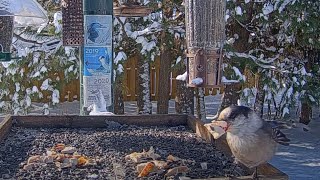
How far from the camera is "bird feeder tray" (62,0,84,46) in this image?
18.7 feet

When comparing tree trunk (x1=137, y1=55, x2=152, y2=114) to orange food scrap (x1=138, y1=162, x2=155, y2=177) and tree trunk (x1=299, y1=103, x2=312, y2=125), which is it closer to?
tree trunk (x1=299, y1=103, x2=312, y2=125)

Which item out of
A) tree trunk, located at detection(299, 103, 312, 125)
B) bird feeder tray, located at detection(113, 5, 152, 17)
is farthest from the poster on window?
tree trunk, located at detection(299, 103, 312, 125)

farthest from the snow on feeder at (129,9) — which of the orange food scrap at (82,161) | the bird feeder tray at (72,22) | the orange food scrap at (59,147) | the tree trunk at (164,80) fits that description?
the tree trunk at (164,80)

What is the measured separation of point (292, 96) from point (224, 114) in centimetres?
701

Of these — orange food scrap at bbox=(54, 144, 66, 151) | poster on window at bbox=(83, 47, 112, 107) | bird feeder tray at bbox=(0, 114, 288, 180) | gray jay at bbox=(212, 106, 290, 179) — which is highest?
poster on window at bbox=(83, 47, 112, 107)

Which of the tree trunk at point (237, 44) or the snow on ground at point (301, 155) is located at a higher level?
the tree trunk at point (237, 44)

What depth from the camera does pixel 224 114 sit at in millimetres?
2871

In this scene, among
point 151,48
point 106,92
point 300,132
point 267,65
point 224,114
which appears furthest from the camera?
point 300,132

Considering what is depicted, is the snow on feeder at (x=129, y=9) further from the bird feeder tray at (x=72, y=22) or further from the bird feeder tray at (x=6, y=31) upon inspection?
the bird feeder tray at (x=6, y=31)

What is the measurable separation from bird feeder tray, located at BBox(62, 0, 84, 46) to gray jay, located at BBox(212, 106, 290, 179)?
310 centimetres

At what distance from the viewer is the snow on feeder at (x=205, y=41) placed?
4.95 m

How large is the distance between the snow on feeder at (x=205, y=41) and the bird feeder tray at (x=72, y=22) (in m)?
1.17

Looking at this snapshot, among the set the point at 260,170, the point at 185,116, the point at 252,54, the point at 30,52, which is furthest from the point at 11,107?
the point at 260,170

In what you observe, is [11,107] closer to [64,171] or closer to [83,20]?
[83,20]
